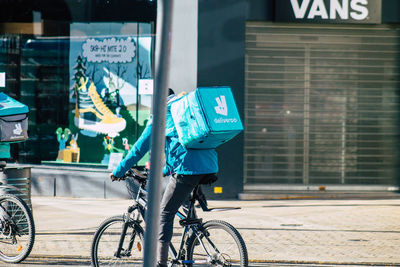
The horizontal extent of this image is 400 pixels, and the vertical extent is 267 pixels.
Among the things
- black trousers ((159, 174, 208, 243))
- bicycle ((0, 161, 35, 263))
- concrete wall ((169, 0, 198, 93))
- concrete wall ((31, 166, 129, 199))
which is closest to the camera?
black trousers ((159, 174, 208, 243))

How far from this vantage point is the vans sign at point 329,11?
41.1 ft

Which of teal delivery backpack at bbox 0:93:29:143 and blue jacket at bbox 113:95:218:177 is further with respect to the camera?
teal delivery backpack at bbox 0:93:29:143

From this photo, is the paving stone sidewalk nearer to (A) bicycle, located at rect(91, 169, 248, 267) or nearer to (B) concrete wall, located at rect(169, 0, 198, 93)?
(A) bicycle, located at rect(91, 169, 248, 267)

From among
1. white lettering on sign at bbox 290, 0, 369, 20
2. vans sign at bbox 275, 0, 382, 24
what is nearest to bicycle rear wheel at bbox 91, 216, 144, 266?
vans sign at bbox 275, 0, 382, 24

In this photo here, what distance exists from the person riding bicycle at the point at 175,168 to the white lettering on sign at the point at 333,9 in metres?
7.85

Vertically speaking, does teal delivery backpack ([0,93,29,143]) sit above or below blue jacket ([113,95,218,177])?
above

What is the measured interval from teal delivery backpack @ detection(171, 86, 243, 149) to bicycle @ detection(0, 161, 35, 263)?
2.39m

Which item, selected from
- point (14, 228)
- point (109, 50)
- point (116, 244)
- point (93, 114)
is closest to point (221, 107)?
point (116, 244)

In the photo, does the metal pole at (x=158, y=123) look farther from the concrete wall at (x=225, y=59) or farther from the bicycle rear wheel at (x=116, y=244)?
the concrete wall at (x=225, y=59)

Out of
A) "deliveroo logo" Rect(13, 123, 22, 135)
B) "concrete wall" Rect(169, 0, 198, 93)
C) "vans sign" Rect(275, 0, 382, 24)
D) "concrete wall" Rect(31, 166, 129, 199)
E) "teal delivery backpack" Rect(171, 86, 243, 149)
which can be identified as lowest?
"concrete wall" Rect(31, 166, 129, 199)

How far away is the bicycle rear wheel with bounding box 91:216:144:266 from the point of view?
559 cm

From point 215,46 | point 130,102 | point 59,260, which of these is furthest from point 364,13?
point 59,260

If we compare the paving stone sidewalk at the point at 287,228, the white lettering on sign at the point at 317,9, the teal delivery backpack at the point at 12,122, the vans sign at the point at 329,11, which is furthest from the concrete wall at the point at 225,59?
the teal delivery backpack at the point at 12,122

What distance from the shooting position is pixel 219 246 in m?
5.29
